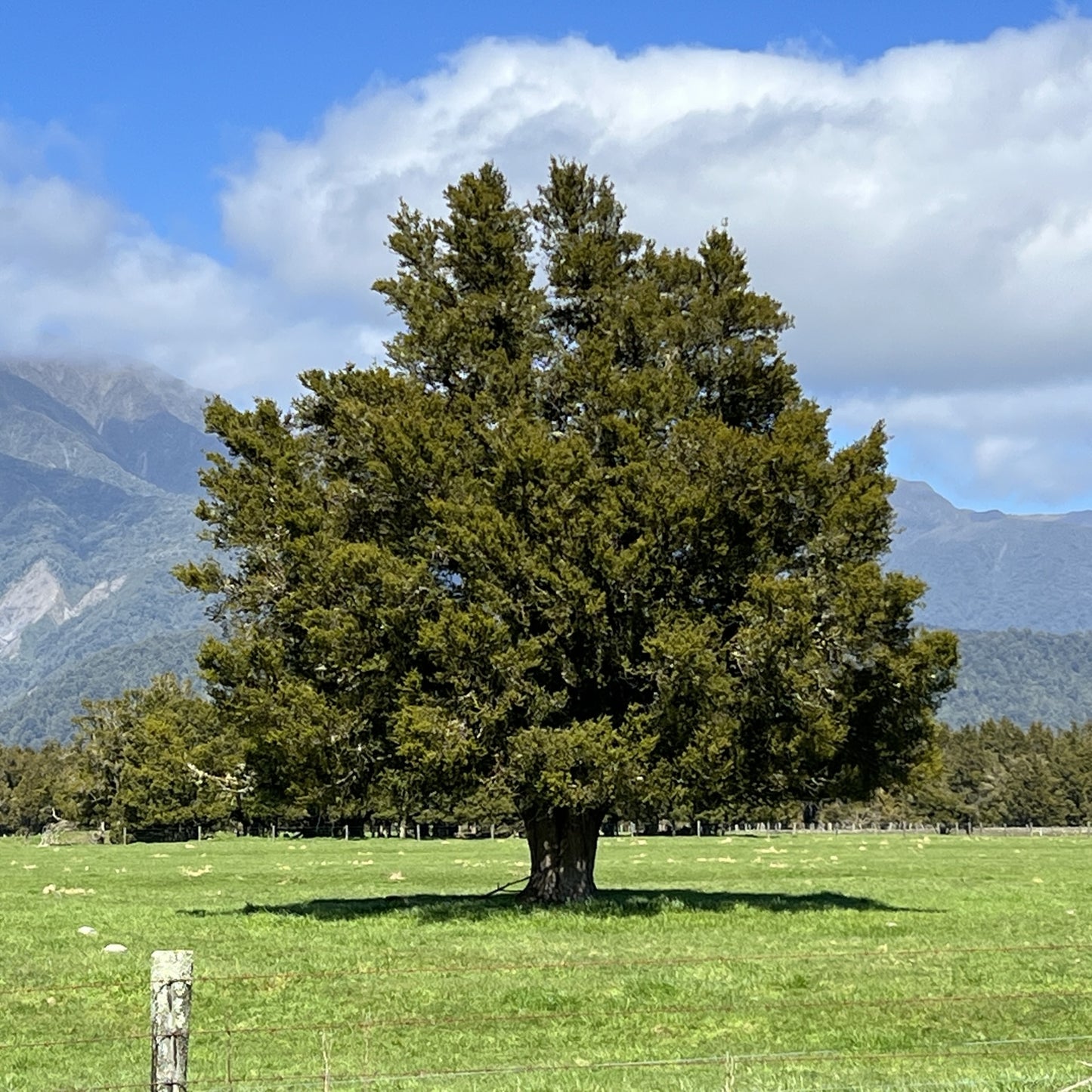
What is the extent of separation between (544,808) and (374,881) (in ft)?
64.9

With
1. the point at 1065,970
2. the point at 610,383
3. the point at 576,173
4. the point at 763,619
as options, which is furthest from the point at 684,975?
the point at 576,173

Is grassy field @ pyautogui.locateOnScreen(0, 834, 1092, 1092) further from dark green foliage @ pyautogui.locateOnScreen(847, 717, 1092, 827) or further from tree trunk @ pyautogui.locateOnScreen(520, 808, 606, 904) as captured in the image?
dark green foliage @ pyautogui.locateOnScreen(847, 717, 1092, 827)

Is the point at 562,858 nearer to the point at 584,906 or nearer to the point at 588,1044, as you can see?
the point at 584,906

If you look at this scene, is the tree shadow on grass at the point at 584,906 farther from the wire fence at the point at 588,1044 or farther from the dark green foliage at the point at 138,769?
the dark green foliage at the point at 138,769

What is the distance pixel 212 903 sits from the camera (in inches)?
1423

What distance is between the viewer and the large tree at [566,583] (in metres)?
27.8

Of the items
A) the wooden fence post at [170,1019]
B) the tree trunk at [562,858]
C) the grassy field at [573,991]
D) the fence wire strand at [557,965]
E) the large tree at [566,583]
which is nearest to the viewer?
the wooden fence post at [170,1019]

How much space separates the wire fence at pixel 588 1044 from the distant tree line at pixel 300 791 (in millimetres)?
10483

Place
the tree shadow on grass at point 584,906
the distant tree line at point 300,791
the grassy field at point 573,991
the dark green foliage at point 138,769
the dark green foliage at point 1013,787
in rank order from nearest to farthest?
the grassy field at point 573,991, the tree shadow on grass at point 584,906, the distant tree line at point 300,791, the dark green foliage at point 138,769, the dark green foliage at point 1013,787

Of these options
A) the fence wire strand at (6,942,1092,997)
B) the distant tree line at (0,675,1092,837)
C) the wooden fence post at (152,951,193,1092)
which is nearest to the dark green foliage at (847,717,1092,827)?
the distant tree line at (0,675,1092,837)

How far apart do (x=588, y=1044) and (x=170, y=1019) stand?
676cm

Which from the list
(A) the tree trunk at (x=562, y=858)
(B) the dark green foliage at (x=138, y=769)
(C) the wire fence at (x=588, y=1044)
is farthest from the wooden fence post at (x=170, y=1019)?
(B) the dark green foliage at (x=138, y=769)

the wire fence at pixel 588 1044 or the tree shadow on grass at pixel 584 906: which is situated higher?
the wire fence at pixel 588 1044

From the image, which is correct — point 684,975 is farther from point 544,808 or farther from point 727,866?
point 727,866
